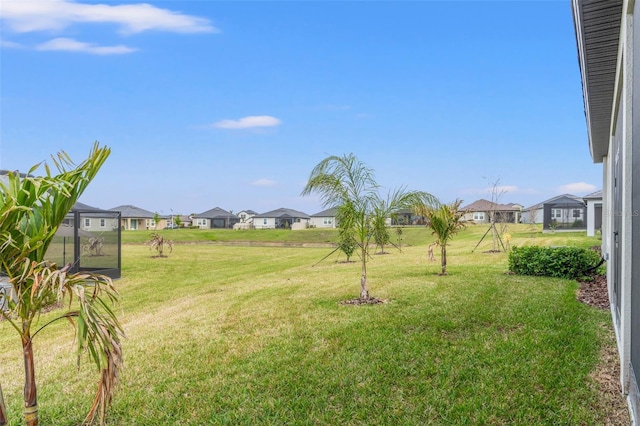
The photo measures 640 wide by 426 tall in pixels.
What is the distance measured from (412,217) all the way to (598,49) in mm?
41670

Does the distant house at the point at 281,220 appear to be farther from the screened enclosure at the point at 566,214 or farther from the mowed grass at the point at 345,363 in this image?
the mowed grass at the point at 345,363

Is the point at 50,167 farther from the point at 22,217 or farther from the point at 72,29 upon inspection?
the point at 72,29

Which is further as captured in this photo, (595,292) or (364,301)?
(595,292)

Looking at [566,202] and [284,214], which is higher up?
[566,202]

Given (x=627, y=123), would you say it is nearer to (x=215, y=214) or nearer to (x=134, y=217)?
(x=134, y=217)

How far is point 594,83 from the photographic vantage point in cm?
620

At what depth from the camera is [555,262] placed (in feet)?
36.8

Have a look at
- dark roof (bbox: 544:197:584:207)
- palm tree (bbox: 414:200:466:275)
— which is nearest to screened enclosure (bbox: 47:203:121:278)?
palm tree (bbox: 414:200:466:275)

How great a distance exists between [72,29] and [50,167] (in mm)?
12179

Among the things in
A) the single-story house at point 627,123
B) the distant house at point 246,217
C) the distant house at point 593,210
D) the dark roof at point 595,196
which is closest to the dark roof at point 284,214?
the distant house at point 246,217

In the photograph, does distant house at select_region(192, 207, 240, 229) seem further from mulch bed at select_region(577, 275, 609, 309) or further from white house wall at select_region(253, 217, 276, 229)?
mulch bed at select_region(577, 275, 609, 309)

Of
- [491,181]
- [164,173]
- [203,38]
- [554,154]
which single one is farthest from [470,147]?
[164,173]

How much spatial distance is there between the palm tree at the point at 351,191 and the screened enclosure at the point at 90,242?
8.33 meters

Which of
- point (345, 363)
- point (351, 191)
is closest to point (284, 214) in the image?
point (351, 191)
